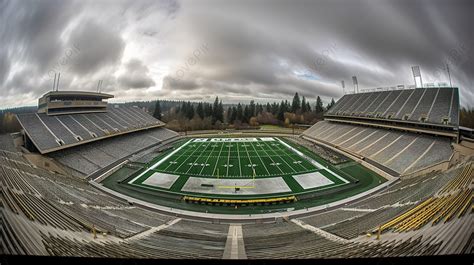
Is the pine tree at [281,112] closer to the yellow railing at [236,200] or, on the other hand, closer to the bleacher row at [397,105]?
the bleacher row at [397,105]

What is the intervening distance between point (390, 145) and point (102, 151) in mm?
19168

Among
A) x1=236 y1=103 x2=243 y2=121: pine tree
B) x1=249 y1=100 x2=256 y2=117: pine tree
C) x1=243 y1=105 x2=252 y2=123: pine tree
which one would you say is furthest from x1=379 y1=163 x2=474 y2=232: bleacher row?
x1=249 y1=100 x2=256 y2=117: pine tree

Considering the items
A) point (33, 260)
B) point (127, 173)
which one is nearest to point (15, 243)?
point (33, 260)

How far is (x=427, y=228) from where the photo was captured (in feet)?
4.52

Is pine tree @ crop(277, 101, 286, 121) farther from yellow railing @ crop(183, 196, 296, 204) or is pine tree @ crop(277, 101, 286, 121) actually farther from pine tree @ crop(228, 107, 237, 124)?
yellow railing @ crop(183, 196, 296, 204)

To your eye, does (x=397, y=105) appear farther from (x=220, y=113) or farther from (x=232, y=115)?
(x=220, y=113)

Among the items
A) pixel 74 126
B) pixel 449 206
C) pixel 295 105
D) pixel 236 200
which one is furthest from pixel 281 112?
pixel 449 206

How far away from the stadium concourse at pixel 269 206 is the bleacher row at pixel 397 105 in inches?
4.4

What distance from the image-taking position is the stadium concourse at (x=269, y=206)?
4.14ft

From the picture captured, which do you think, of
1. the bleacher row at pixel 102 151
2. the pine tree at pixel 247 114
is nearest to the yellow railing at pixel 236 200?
the bleacher row at pixel 102 151

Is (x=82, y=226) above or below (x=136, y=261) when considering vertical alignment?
below

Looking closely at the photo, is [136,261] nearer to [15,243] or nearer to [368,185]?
[15,243]

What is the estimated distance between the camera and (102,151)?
12.1 m

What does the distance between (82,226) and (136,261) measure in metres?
1.18
